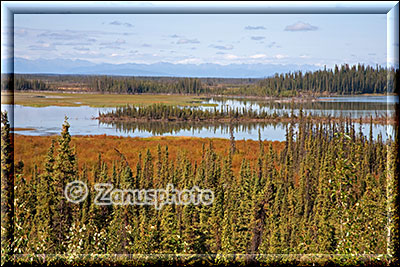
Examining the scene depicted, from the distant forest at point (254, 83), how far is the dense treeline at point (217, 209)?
5.47 ft

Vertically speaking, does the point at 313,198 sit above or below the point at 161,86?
below

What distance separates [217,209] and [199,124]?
314cm

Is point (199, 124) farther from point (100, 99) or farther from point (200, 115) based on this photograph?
point (100, 99)

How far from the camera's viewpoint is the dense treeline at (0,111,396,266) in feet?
27.6

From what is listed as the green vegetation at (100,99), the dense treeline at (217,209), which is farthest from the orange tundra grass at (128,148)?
the green vegetation at (100,99)

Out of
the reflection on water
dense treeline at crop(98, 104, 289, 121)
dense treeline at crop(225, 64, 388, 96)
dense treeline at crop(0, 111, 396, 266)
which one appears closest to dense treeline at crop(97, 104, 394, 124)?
dense treeline at crop(98, 104, 289, 121)

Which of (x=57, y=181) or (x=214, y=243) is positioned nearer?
(x=57, y=181)

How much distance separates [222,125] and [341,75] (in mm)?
3754

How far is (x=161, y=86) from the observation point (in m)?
12.1

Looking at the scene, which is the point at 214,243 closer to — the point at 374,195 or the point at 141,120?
the point at 141,120

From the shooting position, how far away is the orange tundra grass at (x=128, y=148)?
9758mm

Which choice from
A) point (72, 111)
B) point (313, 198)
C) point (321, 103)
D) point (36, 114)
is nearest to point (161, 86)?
point (72, 111)

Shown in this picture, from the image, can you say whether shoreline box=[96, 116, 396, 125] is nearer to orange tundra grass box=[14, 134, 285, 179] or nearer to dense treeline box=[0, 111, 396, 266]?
orange tundra grass box=[14, 134, 285, 179]

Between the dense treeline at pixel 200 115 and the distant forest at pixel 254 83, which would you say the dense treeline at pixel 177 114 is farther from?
the distant forest at pixel 254 83
